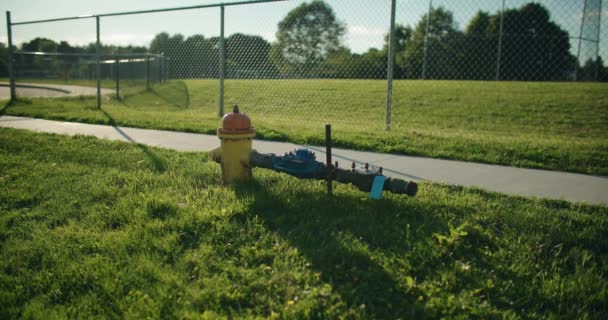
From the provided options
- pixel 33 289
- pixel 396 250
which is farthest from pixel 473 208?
pixel 33 289

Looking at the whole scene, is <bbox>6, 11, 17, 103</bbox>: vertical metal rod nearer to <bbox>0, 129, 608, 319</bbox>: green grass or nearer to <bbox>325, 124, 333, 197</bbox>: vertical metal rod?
<bbox>0, 129, 608, 319</bbox>: green grass

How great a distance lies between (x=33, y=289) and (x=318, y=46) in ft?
25.7

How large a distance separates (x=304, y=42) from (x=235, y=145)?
6.21m

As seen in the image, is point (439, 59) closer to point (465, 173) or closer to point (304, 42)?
point (304, 42)

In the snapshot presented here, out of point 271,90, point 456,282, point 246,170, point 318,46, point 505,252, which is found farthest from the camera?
point 271,90

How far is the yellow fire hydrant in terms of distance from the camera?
12.1ft

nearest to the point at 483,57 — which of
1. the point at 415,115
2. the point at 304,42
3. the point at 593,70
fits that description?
the point at 415,115

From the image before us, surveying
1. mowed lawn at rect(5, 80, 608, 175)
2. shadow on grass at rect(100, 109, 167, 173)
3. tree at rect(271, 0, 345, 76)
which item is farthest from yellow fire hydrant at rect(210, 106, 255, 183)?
tree at rect(271, 0, 345, 76)

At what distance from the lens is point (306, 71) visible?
31.5ft

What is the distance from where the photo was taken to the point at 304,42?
9.43 m

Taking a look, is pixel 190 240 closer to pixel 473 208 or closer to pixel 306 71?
pixel 473 208

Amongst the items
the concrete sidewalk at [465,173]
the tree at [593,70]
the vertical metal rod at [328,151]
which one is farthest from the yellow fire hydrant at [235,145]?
the tree at [593,70]

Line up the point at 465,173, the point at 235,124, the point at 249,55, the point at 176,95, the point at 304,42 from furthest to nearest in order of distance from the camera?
the point at 176,95, the point at 249,55, the point at 304,42, the point at 465,173, the point at 235,124

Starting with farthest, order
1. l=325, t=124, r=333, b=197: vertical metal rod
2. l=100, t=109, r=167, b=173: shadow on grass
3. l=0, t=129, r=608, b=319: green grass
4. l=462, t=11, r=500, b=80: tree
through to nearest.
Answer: l=462, t=11, r=500, b=80: tree, l=100, t=109, r=167, b=173: shadow on grass, l=325, t=124, r=333, b=197: vertical metal rod, l=0, t=129, r=608, b=319: green grass
